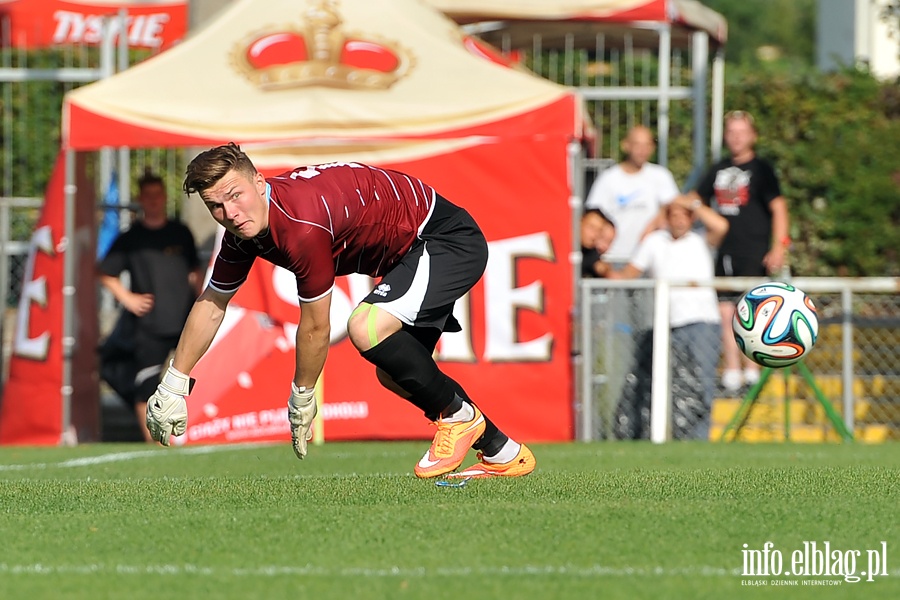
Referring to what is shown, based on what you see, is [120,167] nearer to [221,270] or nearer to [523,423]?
[523,423]

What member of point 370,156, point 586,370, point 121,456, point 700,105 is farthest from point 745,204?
point 121,456

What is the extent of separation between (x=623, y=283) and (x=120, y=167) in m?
5.76

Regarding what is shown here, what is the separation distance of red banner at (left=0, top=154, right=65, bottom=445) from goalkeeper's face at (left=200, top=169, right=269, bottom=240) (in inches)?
254

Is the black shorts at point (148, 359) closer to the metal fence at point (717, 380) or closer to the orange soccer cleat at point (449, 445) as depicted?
the metal fence at point (717, 380)

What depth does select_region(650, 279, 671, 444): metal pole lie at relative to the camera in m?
11.7

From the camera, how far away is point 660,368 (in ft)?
38.7

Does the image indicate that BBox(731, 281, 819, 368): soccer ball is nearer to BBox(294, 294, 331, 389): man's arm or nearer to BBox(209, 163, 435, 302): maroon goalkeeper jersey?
BBox(209, 163, 435, 302): maroon goalkeeper jersey

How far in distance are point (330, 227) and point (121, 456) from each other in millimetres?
4684

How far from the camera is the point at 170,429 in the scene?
6.66 m

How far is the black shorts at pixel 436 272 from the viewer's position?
21.6 feet

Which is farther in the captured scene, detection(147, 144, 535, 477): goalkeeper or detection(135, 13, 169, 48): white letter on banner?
detection(135, 13, 169, 48): white letter on banner

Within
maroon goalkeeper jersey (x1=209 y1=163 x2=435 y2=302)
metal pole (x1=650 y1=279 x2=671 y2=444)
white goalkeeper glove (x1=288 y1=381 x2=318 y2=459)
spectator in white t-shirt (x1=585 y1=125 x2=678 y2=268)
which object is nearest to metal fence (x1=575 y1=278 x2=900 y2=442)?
metal pole (x1=650 y1=279 x2=671 y2=444)

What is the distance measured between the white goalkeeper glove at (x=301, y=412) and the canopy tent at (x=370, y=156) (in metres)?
5.13

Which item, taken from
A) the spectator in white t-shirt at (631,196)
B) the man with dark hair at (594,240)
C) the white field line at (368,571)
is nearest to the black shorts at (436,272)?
the white field line at (368,571)
